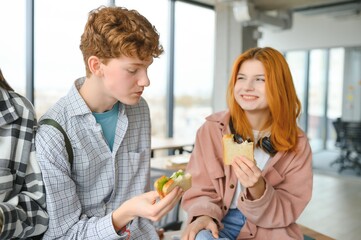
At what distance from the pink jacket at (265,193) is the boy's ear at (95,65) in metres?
0.77

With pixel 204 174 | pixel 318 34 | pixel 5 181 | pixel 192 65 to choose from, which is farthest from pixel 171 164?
pixel 318 34

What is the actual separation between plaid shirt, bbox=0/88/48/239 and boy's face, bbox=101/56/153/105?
11.9 inches

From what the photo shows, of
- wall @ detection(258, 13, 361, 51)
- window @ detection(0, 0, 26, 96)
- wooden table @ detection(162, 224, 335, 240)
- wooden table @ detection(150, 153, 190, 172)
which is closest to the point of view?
wooden table @ detection(162, 224, 335, 240)

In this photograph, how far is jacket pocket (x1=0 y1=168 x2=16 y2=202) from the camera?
1131mm

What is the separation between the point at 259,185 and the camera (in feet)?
4.91

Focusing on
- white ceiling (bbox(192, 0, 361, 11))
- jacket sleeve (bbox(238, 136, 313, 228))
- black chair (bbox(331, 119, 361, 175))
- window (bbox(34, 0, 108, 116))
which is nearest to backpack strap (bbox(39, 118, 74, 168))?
jacket sleeve (bbox(238, 136, 313, 228))

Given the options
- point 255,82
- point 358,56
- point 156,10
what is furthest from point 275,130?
point 358,56

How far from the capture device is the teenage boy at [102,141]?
1205 millimetres

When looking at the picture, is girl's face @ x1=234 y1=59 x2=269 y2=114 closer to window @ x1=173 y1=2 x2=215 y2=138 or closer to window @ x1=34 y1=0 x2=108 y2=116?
window @ x1=34 y1=0 x2=108 y2=116

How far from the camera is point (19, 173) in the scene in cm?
119

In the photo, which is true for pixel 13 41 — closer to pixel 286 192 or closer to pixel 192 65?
pixel 192 65

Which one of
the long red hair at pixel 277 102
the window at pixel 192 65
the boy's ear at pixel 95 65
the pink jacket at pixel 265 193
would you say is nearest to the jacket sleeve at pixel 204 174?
the pink jacket at pixel 265 193

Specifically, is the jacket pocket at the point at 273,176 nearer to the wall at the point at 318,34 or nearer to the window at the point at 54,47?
the window at the point at 54,47

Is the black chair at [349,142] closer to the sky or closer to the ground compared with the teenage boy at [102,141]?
closer to the ground
